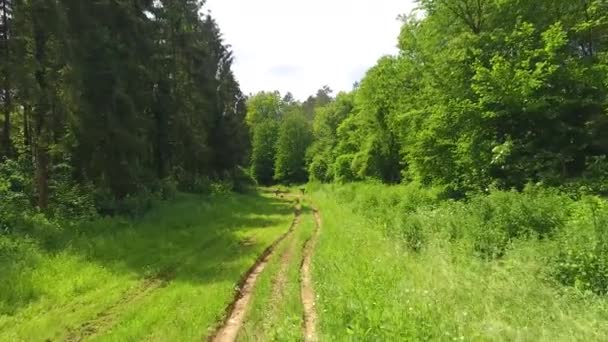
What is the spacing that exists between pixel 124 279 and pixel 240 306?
3.77 meters

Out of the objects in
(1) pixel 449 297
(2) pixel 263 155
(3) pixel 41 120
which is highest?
(2) pixel 263 155

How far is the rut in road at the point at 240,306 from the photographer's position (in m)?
8.15

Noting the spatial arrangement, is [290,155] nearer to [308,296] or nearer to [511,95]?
[511,95]

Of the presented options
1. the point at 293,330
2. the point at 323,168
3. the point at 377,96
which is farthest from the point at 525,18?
the point at 323,168

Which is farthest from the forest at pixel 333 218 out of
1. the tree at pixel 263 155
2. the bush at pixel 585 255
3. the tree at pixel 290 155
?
the tree at pixel 263 155

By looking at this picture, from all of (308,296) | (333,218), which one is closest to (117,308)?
(308,296)

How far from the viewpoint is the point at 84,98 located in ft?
74.0

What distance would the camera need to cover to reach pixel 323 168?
65.6 metres

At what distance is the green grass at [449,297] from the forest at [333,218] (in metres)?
0.05

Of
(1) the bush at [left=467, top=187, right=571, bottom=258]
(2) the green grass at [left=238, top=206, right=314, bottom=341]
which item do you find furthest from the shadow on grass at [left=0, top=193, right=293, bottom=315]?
(1) the bush at [left=467, top=187, right=571, bottom=258]

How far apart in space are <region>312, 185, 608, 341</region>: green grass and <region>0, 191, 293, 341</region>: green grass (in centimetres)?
268

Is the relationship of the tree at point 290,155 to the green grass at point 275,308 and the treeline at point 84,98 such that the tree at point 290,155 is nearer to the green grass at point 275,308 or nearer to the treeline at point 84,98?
the treeline at point 84,98

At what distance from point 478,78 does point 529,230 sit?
758 cm

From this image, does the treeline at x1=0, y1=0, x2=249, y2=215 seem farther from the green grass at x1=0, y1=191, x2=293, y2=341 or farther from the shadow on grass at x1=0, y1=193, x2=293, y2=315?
the green grass at x1=0, y1=191, x2=293, y2=341
